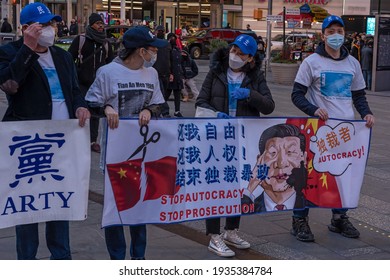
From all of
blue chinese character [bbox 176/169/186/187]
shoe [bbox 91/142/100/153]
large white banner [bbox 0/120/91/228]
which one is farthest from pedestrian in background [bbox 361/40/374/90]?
large white banner [bbox 0/120/91/228]

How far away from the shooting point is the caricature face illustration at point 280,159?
18.7 ft

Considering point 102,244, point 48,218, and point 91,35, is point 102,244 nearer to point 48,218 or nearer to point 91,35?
point 48,218

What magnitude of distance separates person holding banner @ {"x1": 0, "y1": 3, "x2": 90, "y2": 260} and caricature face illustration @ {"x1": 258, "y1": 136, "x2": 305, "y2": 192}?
1673 millimetres

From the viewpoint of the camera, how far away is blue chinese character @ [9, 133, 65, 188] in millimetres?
4520

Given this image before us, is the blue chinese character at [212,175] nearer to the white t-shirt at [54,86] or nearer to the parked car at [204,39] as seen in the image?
the white t-shirt at [54,86]

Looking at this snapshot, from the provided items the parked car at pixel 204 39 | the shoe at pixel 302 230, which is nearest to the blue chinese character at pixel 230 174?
the shoe at pixel 302 230

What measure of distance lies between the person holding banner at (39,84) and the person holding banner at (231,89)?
51.3 inches

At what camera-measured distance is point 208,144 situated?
536 cm

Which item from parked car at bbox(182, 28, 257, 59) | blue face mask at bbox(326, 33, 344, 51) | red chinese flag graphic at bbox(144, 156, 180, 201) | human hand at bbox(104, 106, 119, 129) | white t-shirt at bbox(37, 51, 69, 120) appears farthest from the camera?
parked car at bbox(182, 28, 257, 59)

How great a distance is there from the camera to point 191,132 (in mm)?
5242

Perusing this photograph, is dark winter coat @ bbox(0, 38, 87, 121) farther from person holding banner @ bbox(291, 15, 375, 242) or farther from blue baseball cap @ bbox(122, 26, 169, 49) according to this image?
person holding banner @ bbox(291, 15, 375, 242)

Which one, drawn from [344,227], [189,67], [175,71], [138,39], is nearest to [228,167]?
[138,39]

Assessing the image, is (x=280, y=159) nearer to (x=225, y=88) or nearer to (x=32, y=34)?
(x=225, y=88)

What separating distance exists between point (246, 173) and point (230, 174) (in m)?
0.16
